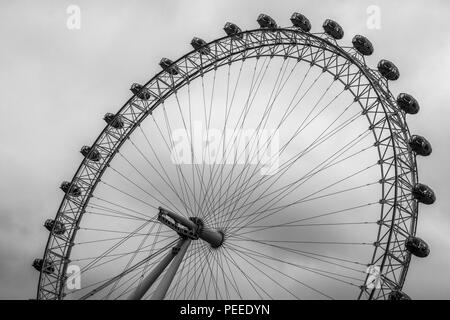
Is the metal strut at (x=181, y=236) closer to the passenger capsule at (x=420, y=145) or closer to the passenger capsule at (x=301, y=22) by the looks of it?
the passenger capsule at (x=420, y=145)

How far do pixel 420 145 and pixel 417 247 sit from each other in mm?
4500

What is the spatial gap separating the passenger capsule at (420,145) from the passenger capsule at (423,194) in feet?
5.07

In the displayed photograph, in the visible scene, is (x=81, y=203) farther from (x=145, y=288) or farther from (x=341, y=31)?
(x=341, y=31)

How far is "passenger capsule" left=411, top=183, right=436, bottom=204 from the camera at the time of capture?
65.0 ft

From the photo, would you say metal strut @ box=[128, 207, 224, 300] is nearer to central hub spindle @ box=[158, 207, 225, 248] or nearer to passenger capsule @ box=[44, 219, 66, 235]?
central hub spindle @ box=[158, 207, 225, 248]

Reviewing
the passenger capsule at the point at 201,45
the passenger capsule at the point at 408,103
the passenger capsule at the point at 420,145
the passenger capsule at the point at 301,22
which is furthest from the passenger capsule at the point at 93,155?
the passenger capsule at the point at 420,145

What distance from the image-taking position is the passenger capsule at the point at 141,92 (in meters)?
29.7

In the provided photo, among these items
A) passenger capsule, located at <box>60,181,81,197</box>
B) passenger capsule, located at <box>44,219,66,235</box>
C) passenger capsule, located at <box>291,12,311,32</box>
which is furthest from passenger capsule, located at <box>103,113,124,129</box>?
passenger capsule, located at <box>291,12,311,32</box>

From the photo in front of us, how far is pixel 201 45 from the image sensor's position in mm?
28531

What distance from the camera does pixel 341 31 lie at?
2430 cm

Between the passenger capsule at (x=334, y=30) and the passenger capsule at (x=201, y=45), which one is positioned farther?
the passenger capsule at (x=201, y=45)

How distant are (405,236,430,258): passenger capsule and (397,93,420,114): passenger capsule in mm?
5905
